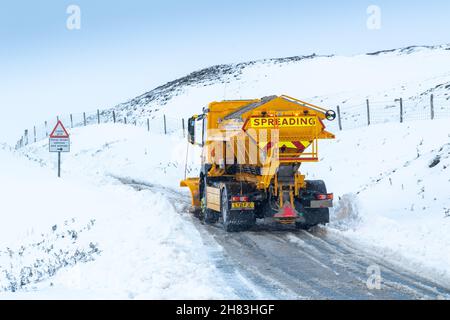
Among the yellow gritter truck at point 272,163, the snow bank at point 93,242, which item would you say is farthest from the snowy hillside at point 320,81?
the yellow gritter truck at point 272,163

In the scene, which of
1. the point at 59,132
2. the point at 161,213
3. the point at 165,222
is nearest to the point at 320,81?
the point at 59,132

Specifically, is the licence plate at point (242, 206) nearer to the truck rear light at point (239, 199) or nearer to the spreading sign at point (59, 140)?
the truck rear light at point (239, 199)

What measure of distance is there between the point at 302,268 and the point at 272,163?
4174 mm

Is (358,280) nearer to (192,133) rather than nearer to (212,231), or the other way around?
(212,231)

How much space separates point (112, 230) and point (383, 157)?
40.7 ft

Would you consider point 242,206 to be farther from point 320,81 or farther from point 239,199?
point 320,81

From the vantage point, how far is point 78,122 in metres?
68.7

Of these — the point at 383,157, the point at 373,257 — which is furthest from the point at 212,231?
the point at 383,157

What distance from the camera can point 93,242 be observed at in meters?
13.4

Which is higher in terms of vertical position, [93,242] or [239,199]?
[239,199]

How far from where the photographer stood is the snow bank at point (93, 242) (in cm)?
892

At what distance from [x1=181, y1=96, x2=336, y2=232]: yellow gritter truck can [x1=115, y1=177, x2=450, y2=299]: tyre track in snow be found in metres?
0.48

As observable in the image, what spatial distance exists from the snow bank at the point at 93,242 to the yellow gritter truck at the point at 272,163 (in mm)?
1345

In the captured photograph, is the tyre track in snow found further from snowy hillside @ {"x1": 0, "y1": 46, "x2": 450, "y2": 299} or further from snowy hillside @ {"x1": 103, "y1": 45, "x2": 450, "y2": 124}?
snowy hillside @ {"x1": 103, "y1": 45, "x2": 450, "y2": 124}
